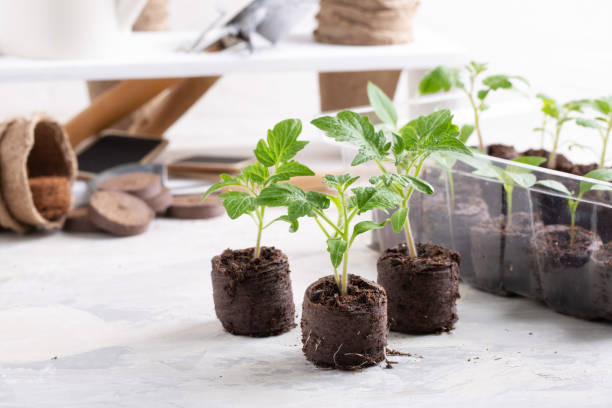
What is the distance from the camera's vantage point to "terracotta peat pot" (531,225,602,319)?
3.17ft

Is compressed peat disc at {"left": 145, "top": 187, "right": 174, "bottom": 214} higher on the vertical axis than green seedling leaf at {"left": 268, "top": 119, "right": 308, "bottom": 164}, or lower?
lower

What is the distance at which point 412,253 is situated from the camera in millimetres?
953

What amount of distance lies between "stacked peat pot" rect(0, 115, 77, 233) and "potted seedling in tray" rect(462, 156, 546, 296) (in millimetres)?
700

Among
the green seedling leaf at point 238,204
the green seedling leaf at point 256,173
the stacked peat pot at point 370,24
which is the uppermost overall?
the stacked peat pot at point 370,24

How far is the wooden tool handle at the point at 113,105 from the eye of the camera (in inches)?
63.4

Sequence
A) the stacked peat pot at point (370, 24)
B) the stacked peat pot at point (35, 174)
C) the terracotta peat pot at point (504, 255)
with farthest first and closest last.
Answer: the stacked peat pot at point (370, 24) → the stacked peat pot at point (35, 174) → the terracotta peat pot at point (504, 255)

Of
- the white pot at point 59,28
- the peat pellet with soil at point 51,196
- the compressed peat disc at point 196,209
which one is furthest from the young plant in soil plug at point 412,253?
the white pot at point 59,28

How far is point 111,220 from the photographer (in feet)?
4.36

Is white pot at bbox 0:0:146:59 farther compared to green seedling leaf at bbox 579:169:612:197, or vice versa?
white pot at bbox 0:0:146:59

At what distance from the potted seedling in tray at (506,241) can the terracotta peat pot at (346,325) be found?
0.24 m

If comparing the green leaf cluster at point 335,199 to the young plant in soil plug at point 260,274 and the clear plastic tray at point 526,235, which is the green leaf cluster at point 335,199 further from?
the clear plastic tray at point 526,235

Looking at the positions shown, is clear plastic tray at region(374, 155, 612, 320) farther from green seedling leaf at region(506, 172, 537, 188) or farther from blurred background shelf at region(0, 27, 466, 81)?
blurred background shelf at region(0, 27, 466, 81)

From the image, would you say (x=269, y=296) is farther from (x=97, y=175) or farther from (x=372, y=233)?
(x=97, y=175)

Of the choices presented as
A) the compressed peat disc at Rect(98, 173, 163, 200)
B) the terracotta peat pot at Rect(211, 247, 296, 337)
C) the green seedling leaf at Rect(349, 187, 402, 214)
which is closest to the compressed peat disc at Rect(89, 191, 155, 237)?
the compressed peat disc at Rect(98, 173, 163, 200)
